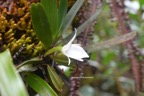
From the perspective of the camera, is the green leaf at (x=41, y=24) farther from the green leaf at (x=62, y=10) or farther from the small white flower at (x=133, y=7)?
the small white flower at (x=133, y=7)

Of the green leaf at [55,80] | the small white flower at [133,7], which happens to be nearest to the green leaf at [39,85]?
the green leaf at [55,80]

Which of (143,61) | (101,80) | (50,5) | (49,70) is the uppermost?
(50,5)

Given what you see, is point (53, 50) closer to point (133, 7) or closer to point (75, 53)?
point (75, 53)

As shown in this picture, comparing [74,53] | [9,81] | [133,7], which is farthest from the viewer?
[133,7]

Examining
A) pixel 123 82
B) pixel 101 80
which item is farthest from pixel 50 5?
pixel 101 80

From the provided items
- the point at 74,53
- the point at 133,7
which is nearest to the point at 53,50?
the point at 74,53

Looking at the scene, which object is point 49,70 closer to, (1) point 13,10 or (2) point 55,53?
(2) point 55,53
